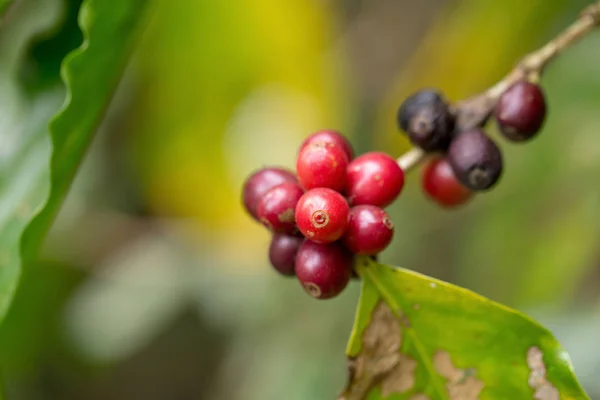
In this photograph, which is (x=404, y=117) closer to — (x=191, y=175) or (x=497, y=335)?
(x=497, y=335)

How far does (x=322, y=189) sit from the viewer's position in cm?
79

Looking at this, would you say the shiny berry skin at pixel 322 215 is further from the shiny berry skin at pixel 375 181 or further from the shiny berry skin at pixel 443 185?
the shiny berry skin at pixel 443 185

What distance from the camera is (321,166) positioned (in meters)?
0.82

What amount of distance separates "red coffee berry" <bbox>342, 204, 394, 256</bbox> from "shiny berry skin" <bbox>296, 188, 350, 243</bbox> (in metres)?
0.02

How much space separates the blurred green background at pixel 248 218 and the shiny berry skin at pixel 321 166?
1.15 meters

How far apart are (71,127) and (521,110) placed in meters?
0.64

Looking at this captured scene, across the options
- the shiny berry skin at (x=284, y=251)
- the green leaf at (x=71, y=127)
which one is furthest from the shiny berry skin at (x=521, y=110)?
the green leaf at (x=71, y=127)

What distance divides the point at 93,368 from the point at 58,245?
539mm

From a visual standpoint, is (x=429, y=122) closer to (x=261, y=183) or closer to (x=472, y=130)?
(x=472, y=130)

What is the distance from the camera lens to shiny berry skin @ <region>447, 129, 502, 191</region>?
884 millimetres

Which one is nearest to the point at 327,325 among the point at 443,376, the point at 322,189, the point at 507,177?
the point at 507,177

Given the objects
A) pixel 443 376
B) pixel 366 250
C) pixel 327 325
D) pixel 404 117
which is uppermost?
pixel 404 117

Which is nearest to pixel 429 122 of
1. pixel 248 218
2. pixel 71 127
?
pixel 71 127

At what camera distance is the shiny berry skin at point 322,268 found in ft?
2.63
